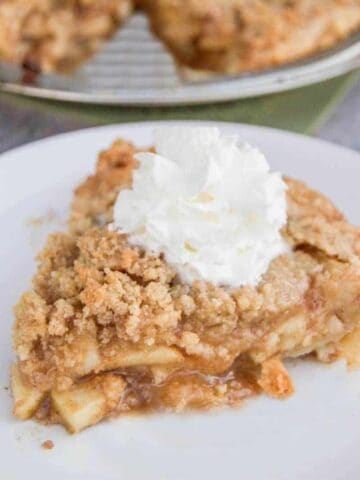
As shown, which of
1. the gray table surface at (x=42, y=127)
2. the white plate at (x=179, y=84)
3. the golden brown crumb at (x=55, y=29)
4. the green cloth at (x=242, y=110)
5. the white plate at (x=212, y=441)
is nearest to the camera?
the white plate at (x=212, y=441)

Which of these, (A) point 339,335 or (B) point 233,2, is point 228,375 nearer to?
(A) point 339,335

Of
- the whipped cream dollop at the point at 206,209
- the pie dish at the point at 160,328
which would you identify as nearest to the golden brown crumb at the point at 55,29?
the whipped cream dollop at the point at 206,209

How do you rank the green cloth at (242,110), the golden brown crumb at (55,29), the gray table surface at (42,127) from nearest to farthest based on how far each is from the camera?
the green cloth at (242,110)
the gray table surface at (42,127)
the golden brown crumb at (55,29)

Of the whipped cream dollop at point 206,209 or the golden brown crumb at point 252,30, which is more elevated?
the golden brown crumb at point 252,30

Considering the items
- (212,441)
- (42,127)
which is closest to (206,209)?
(212,441)

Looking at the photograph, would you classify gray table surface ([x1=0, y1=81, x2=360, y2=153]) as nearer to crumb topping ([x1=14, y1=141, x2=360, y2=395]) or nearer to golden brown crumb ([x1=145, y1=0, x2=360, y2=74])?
golden brown crumb ([x1=145, y1=0, x2=360, y2=74])

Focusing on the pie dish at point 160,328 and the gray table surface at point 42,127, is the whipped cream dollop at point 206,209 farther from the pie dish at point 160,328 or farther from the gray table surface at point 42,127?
the gray table surface at point 42,127

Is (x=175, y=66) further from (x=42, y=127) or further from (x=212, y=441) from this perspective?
(x=212, y=441)
